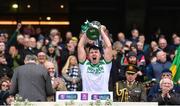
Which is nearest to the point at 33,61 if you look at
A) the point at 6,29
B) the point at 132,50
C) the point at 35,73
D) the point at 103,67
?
the point at 35,73

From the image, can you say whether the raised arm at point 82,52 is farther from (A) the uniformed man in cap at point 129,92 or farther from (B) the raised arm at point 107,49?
(A) the uniformed man in cap at point 129,92

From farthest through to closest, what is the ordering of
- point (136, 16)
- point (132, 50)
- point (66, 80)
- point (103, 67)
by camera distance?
point (136, 16) → point (132, 50) → point (66, 80) → point (103, 67)

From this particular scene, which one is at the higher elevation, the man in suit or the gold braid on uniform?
the man in suit

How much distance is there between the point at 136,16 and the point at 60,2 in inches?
114

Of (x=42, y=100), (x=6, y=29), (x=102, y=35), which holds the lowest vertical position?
(x=42, y=100)

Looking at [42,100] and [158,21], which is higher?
[158,21]

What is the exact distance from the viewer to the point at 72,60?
16.0 meters

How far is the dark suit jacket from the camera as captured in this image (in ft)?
42.5

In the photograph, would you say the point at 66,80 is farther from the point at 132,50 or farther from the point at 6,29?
the point at 6,29

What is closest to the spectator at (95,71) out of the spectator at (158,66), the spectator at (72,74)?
the spectator at (72,74)

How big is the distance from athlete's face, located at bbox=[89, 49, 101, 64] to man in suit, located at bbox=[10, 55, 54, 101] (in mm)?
902

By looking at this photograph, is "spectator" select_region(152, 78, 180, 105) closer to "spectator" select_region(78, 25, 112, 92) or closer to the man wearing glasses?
the man wearing glasses

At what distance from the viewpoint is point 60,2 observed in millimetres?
24953

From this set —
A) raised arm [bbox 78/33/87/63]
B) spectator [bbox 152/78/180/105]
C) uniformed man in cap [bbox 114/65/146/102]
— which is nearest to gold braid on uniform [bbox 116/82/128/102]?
uniformed man in cap [bbox 114/65/146/102]
